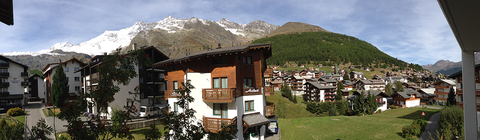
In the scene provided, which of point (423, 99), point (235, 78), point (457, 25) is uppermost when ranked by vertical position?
point (457, 25)

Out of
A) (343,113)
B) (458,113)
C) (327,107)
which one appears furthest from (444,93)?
(458,113)

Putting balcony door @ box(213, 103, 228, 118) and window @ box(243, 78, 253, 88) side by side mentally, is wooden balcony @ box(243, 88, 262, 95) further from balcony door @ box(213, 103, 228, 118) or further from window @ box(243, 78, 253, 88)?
balcony door @ box(213, 103, 228, 118)

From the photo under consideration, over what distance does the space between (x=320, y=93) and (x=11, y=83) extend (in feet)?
289

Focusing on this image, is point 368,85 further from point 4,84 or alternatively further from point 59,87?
point 4,84

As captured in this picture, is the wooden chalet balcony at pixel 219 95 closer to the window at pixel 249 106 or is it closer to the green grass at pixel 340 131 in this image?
the window at pixel 249 106

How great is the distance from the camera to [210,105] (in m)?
19.5

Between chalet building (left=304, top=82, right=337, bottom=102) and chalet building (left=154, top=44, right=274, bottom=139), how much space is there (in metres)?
61.7

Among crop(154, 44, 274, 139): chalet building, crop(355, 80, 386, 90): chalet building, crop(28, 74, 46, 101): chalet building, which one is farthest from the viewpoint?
crop(355, 80, 386, 90): chalet building

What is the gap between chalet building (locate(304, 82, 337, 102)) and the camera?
7719 cm

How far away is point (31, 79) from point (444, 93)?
413 feet

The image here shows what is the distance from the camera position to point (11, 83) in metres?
44.7

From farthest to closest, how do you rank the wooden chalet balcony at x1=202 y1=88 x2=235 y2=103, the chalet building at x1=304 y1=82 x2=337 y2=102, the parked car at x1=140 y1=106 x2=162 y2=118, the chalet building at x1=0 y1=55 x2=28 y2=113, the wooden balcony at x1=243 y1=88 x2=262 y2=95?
1. the chalet building at x1=304 y1=82 x2=337 y2=102
2. the chalet building at x1=0 y1=55 x2=28 y2=113
3. the parked car at x1=140 y1=106 x2=162 y2=118
4. the wooden balcony at x1=243 y1=88 x2=262 y2=95
5. the wooden chalet balcony at x1=202 y1=88 x2=235 y2=103

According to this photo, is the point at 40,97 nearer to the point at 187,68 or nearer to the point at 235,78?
the point at 187,68

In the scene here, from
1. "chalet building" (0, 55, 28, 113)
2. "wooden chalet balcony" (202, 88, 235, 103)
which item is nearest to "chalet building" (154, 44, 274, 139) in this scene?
"wooden chalet balcony" (202, 88, 235, 103)
